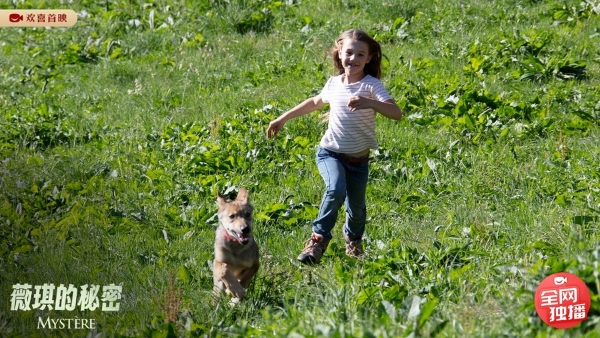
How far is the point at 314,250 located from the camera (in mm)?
7219

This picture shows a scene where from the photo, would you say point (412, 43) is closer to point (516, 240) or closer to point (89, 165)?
point (89, 165)

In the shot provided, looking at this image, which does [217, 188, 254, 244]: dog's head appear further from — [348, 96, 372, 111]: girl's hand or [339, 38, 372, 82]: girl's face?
[339, 38, 372, 82]: girl's face

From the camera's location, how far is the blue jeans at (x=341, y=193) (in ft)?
23.3

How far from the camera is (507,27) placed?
12883 mm

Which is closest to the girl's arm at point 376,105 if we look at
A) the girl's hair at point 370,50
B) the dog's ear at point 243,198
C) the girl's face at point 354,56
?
the girl's face at point 354,56

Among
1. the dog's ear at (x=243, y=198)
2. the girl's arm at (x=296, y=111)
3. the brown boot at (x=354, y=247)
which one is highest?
the girl's arm at (x=296, y=111)

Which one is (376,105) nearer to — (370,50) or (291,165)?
(370,50)

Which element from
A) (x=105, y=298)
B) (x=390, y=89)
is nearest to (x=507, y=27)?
(x=390, y=89)

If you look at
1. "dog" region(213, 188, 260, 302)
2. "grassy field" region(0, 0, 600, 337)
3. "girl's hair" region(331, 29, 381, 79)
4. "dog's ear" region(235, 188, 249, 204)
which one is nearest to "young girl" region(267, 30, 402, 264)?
"girl's hair" region(331, 29, 381, 79)

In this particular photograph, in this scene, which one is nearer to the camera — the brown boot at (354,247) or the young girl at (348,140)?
the young girl at (348,140)

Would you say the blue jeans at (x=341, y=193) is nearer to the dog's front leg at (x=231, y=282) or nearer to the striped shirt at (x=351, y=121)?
the striped shirt at (x=351, y=121)

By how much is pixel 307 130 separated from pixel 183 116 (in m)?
2.18

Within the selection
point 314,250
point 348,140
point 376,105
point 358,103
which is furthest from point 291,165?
point 358,103

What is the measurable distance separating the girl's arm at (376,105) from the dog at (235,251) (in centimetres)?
112
